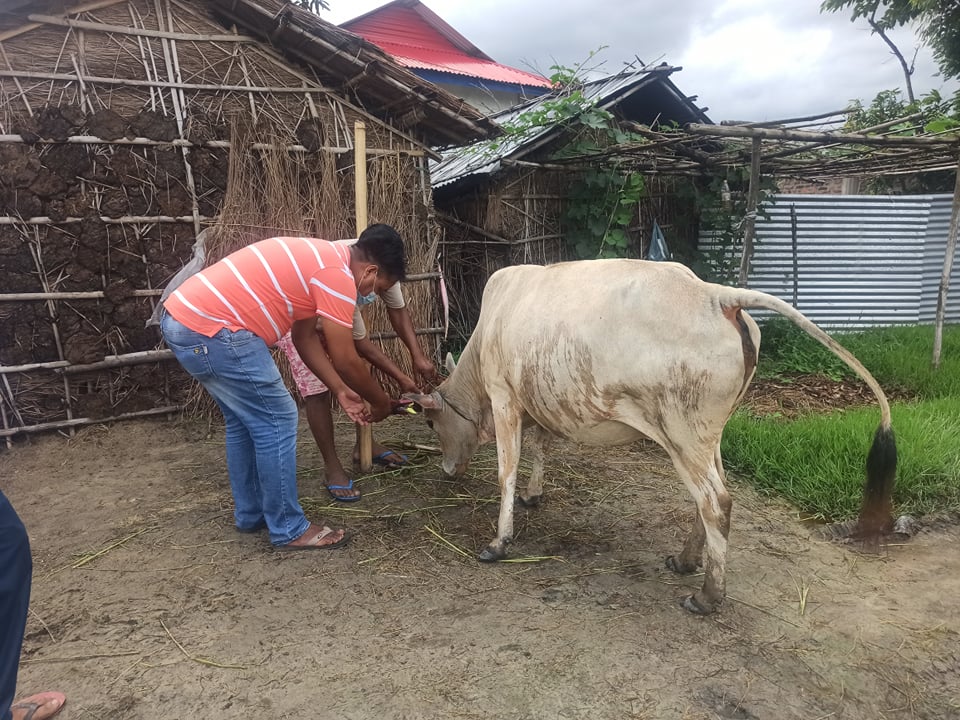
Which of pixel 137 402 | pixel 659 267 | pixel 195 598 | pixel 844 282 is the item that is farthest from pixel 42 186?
pixel 844 282

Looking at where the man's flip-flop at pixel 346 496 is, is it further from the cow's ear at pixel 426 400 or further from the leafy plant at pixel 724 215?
the leafy plant at pixel 724 215

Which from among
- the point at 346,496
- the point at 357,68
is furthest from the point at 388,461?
the point at 357,68

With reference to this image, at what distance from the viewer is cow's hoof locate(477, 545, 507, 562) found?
335cm

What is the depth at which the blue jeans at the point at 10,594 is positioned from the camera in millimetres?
1973

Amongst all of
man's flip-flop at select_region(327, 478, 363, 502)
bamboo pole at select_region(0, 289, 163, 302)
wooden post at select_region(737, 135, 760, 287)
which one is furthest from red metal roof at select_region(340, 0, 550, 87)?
man's flip-flop at select_region(327, 478, 363, 502)

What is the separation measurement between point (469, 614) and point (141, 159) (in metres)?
4.63

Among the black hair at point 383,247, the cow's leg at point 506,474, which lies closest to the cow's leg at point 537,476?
the cow's leg at point 506,474

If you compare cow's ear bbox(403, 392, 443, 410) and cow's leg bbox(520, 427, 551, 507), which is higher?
cow's ear bbox(403, 392, 443, 410)

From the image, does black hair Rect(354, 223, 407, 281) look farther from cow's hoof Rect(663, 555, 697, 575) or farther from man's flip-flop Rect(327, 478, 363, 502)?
cow's hoof Rect(663, 555, 697, 575)

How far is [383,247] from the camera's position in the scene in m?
3.13

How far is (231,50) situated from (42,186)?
194 centimetres

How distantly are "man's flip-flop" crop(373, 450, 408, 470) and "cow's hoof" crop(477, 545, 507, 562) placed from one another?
1.41m

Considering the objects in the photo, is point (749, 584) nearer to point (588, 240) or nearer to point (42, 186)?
point (588, 240)

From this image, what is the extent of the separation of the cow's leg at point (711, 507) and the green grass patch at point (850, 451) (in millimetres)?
1501
